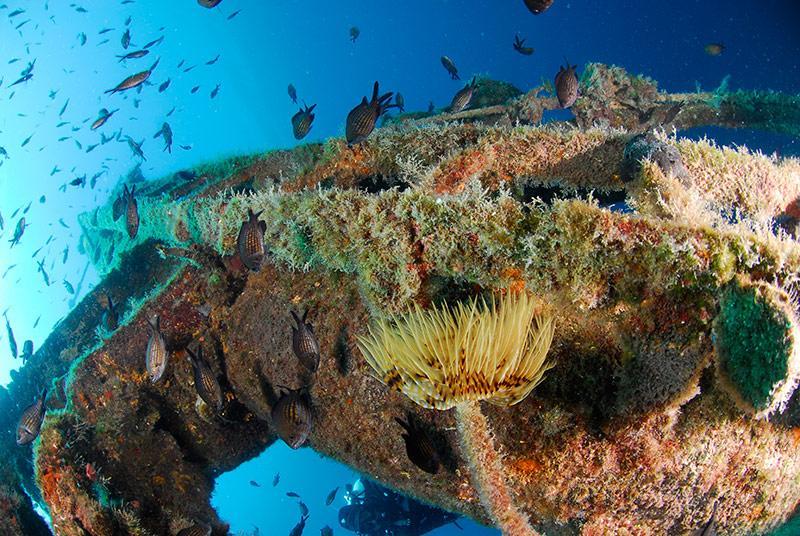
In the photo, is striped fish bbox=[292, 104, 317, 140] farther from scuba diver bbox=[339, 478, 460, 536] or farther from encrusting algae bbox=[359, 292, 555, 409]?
scuba diver bbox=[339, 478, 460, 536]

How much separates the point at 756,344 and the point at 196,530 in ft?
15.6

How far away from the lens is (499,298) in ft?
9.07

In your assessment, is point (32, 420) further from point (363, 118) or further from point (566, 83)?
point (566, 83)

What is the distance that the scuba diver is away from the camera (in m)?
10.1

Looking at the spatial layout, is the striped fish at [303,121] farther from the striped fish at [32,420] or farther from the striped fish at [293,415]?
the striped fish at [32,420]

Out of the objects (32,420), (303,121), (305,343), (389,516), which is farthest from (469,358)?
(389,516)

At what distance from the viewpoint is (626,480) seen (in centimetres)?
261

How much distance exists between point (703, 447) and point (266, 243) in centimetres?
341

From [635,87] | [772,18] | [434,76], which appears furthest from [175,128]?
[635,87]

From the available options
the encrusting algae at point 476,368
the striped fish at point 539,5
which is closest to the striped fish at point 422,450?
the encrusting algae at point 476,368

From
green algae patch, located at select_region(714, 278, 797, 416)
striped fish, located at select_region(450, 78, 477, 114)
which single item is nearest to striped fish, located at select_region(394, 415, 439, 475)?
green algae patch, located at select_region(714, 278, 797, 416)

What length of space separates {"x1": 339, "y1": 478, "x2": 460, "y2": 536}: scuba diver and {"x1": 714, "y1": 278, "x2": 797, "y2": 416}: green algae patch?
9179mm

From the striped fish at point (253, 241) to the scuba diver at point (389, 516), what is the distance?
7.97 meters

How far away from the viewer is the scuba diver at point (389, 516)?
1008 cm
